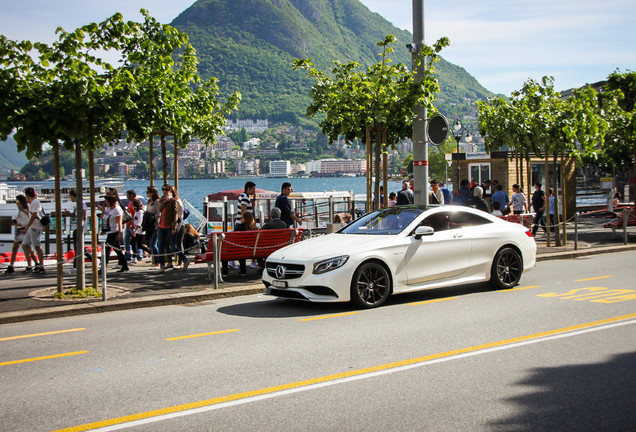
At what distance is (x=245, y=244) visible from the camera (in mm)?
12883

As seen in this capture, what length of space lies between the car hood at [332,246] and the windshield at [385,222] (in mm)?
279

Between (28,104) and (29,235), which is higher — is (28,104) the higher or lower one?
the higher one

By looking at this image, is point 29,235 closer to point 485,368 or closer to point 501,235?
point 501,235

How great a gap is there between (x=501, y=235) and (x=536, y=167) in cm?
2388

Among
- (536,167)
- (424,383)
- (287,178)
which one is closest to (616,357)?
(424,383)

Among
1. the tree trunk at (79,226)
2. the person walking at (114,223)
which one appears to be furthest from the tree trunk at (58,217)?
the person walking at (114,223)

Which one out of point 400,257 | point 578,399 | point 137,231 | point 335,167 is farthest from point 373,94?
point 335,167

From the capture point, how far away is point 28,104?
33.6 feet

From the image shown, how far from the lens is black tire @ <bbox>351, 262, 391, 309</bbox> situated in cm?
976

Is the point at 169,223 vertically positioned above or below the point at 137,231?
above

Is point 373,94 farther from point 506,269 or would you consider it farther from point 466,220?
point 506,269

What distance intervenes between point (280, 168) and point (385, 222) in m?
178

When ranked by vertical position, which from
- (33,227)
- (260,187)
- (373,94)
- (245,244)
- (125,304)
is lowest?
(125,304)

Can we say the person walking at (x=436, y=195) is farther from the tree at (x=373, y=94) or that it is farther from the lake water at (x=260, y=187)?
the lake water at (x=260, y=187)
